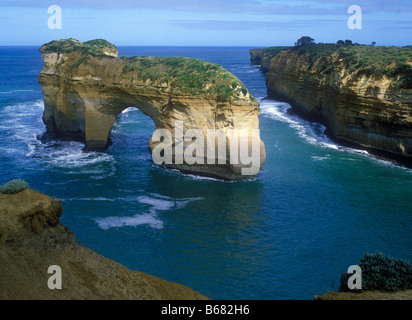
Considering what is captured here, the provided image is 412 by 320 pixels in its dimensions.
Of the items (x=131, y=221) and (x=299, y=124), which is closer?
(x=131, y=221)

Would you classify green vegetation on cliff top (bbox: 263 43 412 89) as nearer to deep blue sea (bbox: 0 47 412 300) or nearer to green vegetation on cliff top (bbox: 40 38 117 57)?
deep blue sea (bbox: 0 47 412 300)

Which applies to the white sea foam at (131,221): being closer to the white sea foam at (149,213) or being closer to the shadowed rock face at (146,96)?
the white sea foam at (149,213)

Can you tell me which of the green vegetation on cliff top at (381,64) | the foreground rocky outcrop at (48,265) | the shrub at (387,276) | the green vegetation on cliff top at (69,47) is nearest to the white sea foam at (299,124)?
the green vegetation on cliff top at (381,64)

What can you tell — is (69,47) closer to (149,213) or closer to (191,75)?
(191,75)

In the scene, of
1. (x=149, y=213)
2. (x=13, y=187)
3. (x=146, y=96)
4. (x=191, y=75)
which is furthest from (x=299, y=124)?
(x=13, y=187)

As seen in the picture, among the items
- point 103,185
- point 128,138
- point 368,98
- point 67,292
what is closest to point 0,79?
point 128,138

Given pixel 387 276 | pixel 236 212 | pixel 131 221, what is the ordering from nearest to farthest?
pixel 387 276 < pixel 131 221 < pixel 236 212
